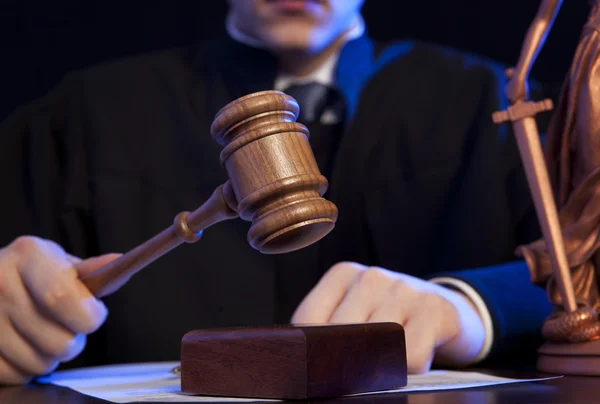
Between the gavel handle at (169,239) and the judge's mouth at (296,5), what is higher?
the judge's mouth at (296,5)

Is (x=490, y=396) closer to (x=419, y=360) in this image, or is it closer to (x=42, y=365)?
(x=419, y=360)

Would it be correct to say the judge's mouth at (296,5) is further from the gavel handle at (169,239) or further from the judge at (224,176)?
the gavel handle at (169,239)

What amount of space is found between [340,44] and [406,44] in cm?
17

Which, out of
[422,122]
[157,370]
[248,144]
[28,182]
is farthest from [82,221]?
[248,144]

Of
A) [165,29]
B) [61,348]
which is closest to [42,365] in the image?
[61,348]

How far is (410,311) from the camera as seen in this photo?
2.68ft

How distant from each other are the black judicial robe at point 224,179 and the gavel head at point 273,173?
0.75 m

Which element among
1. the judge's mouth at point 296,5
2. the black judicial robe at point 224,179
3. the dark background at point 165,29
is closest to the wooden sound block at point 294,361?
the black judicial robe at point 224,179

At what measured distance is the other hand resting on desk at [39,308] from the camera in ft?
2.60

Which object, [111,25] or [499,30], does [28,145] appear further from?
[499,30]

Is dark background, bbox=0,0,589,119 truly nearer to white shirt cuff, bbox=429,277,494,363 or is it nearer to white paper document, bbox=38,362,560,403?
white shirt cuff, bbox=429,277,494,363

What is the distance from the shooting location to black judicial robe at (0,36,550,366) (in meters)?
1.38

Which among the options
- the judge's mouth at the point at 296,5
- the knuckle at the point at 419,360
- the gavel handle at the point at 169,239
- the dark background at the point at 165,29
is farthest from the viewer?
the dark background at the point at 165,29

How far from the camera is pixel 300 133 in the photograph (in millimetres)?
636
